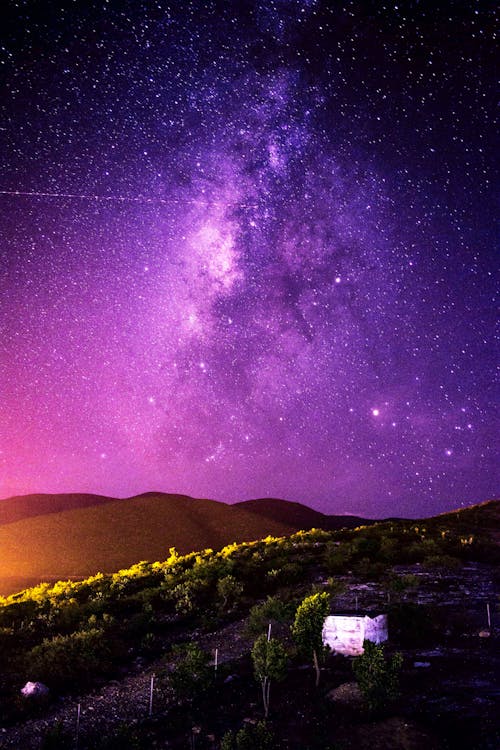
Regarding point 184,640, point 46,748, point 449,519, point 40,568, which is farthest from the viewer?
point 40,568

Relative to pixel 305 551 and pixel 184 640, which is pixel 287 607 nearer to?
pixel 184 640

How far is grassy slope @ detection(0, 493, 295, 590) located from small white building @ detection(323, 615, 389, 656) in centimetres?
4038

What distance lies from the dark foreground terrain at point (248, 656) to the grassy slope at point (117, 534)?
26.9 meters

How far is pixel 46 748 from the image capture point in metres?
12.0

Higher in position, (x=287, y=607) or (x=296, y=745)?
(x=287, y=607)

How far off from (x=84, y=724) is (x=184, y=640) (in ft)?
21.1

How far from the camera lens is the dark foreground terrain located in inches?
465

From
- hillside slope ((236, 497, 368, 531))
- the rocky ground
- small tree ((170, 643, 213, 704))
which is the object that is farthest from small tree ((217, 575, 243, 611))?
hillside slope ((236, 497, 368, 531))

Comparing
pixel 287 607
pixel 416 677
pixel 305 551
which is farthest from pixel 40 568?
pixel 416 677

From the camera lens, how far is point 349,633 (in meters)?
15.6

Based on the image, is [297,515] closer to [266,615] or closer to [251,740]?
[266,615]

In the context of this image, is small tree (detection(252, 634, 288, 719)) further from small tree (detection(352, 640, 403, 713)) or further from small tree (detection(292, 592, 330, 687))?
small tree (detection(352, 640, 403, 713))

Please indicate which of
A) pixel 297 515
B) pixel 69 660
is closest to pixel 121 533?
pixel 297 515

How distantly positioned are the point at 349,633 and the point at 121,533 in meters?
54.9
